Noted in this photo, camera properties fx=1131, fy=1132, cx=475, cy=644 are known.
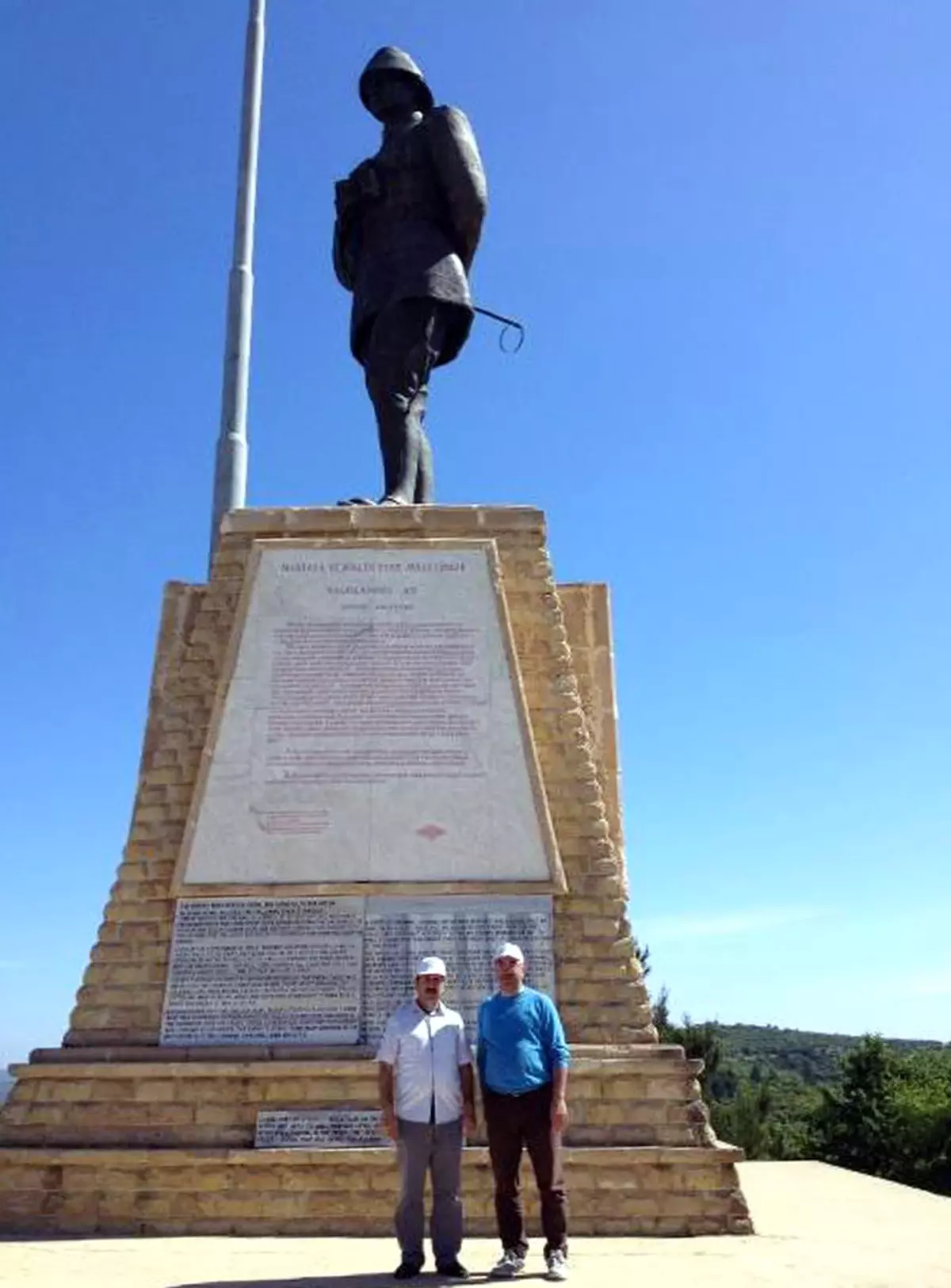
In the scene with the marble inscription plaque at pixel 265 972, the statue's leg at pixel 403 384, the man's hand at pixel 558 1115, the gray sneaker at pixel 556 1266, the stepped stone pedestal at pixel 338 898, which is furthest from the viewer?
the statue's leg at pixel 403 384

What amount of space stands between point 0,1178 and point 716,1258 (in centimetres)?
319

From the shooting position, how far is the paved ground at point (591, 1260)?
4.00m

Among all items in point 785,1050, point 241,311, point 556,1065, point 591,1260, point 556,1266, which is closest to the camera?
point 556,1266

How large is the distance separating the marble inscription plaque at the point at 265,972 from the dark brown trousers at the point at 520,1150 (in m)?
1.54

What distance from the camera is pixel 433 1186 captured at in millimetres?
4043

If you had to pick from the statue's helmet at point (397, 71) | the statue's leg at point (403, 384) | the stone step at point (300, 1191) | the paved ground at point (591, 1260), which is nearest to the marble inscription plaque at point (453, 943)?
the stone step at point (300, 1191)

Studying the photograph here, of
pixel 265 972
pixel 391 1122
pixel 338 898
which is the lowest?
pixel 391 1122

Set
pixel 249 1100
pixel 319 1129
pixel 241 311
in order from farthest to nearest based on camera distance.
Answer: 1. pixel 241 311
2. pixel 249 1100
3. pixel 319 1129

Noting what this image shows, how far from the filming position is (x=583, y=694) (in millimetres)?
7367

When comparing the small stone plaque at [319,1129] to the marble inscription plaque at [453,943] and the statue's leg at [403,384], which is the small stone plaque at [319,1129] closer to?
the marble inscription plaque at [453,943]

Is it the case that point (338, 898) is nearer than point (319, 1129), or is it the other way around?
point (319, 1129)

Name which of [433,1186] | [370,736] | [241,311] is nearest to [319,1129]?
[433,1186]

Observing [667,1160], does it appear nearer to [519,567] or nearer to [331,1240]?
[331,1240]

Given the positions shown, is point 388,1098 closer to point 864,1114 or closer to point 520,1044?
point 520,1044
